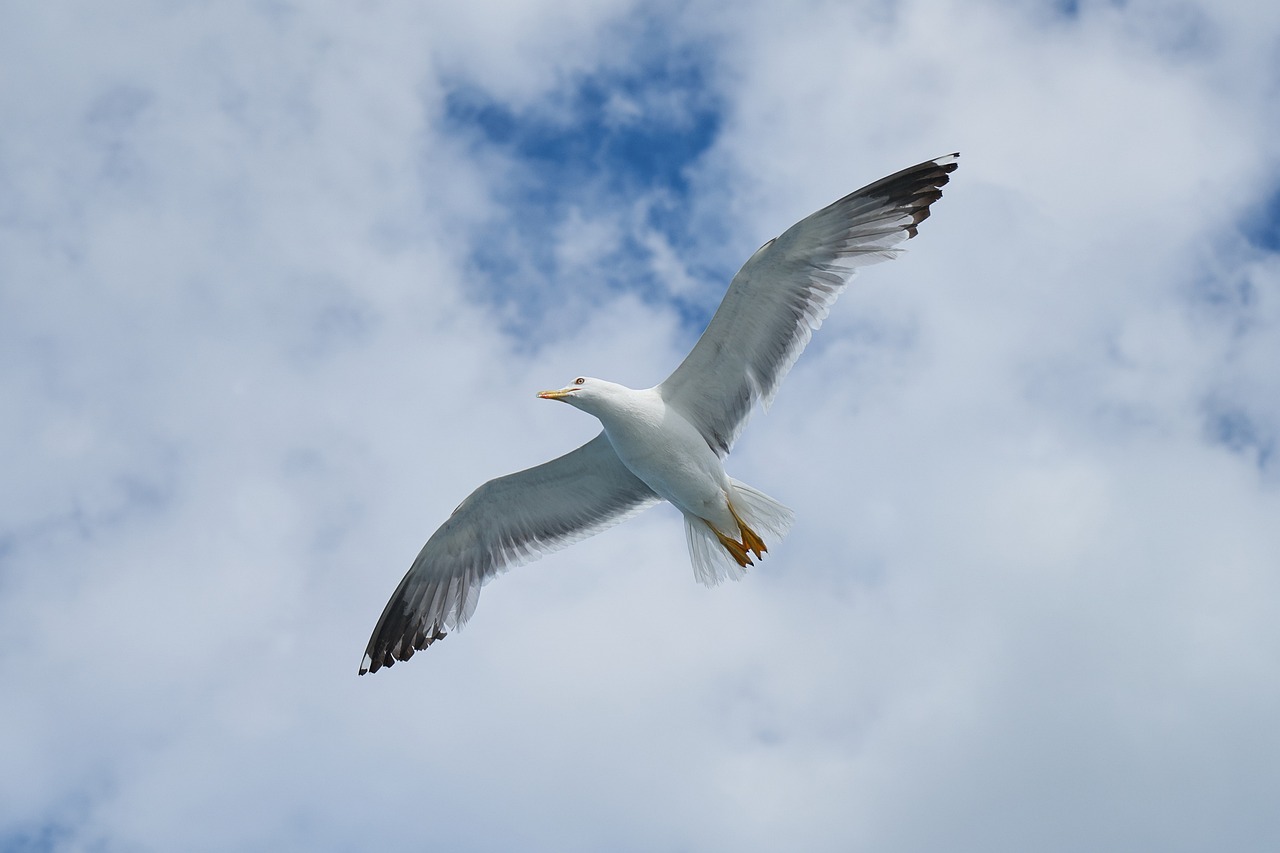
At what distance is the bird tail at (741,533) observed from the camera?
1225 centimetres

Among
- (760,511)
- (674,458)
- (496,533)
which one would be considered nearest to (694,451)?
(674,458)

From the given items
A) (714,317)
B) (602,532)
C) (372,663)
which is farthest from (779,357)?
(372,663)

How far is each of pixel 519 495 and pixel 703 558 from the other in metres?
1.92

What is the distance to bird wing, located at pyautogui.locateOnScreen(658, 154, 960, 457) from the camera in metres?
11.4

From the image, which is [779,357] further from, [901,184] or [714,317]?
[901,184]

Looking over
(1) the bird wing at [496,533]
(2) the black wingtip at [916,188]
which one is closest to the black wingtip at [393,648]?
(1) the bird wing at [496,533]

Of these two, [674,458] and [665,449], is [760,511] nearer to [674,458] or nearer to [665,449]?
[674,458]

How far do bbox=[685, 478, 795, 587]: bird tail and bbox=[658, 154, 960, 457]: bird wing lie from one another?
0.99m

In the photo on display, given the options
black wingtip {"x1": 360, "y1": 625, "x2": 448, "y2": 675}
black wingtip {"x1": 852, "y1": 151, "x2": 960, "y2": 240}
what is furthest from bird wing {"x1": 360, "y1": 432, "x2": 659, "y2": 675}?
black wingtip {"x1": 852, "y1": 151, "x2": 960, "y2": 240}

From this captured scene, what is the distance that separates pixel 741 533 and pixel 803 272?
2402 millimetres

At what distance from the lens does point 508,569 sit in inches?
539

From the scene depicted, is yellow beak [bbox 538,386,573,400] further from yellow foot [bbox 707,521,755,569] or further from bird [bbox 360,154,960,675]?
yellow foot [bbox 707,521,755,569]

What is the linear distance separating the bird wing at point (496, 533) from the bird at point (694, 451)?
0.04 ft

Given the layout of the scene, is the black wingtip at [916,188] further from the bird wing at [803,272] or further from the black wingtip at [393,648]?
the black wingtip at [393,648]
